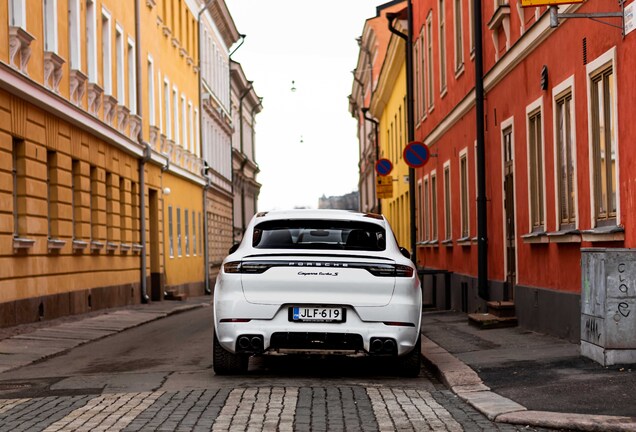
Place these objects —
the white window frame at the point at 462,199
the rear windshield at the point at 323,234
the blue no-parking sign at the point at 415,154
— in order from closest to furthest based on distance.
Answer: the rear windshield at the point at 323,234
the blue no-parking sign at the point at 415,154
the white window frame at the point at 462,199

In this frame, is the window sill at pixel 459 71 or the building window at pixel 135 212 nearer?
the window sill at pixel 459 71

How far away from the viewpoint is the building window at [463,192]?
24641mm

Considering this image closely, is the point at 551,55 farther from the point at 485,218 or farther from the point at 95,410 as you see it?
the point at 95,410

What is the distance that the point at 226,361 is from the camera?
11469 mm

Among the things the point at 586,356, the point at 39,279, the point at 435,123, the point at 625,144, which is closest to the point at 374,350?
the point at 586,356

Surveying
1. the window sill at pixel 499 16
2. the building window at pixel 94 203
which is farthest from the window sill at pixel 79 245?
the window sill at pixel 499 16

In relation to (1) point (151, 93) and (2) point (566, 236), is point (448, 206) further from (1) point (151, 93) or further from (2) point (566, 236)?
(2) point (566, 236)

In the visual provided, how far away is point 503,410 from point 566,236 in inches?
237

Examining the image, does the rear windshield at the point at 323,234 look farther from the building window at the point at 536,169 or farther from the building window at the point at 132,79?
the building window at the point at 132,79

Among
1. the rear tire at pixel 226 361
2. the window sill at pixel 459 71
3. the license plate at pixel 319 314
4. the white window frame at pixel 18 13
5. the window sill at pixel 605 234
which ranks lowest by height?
the rear tire at pixel 226 361

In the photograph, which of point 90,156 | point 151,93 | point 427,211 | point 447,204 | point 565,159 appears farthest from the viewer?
point 151,93

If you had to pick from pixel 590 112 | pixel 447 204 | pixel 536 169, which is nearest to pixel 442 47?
pixel 447 204

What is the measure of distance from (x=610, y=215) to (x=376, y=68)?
5406cm

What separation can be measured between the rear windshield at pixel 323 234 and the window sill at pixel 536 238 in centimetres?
452
